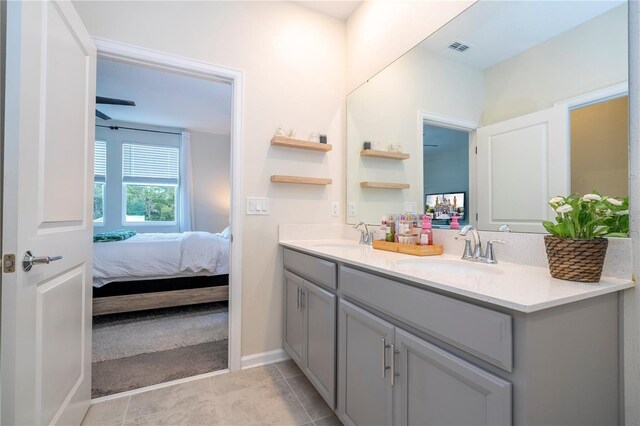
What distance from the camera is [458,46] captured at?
1.50m

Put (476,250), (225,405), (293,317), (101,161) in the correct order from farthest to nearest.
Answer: (101,161)
(293,317)
(225,405)
(476,250)

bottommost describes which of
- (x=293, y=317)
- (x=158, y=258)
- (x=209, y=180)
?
(x=293, y=317)

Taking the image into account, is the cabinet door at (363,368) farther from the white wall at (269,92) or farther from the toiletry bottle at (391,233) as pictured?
the white wall at (269,92)

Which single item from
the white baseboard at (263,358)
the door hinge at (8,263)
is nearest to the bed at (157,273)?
the white baseboard at (263,358)

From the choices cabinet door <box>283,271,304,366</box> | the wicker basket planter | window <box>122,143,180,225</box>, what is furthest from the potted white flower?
window <box>122,143,180,225</box>

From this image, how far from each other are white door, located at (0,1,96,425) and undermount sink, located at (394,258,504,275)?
1.37m

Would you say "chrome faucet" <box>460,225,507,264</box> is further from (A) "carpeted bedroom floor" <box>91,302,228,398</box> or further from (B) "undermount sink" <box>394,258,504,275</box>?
(A) "carpeted bedroom floor" <box>91,302,228,398</box>

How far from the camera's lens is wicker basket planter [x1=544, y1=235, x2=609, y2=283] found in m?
0.84

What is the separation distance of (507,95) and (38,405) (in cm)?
227

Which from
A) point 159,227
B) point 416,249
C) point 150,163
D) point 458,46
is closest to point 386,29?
point 458,46

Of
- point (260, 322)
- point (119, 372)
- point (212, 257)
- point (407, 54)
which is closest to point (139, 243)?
point (212, 257)

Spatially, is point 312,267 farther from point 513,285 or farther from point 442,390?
point 513,285

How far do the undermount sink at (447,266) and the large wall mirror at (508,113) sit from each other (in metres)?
0.23

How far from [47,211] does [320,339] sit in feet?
4.43
